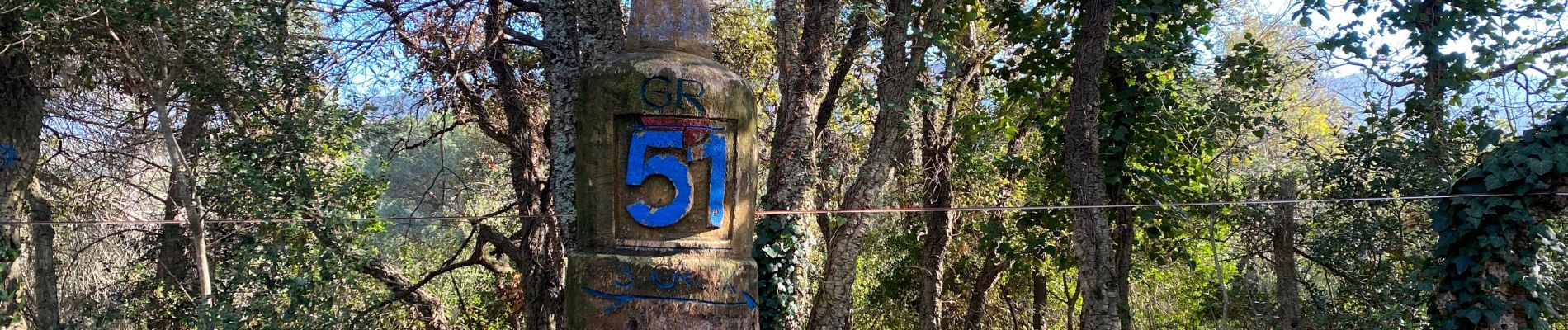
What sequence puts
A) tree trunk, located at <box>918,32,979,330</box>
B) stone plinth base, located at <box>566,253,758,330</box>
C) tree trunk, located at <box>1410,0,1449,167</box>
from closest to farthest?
stone plinth base, located at <box>566,253,758,330</box>, tree trunk, located at <box>1410,0,1449,167</box>, tree trunk, located at <box>918,32,979,330</box>

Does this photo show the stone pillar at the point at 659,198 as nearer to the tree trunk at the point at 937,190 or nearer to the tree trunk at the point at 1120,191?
the tree trunk at the point at 1120,191

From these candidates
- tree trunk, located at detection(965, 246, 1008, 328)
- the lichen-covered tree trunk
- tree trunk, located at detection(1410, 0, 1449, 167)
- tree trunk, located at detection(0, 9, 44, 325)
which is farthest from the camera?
tree trunk, located at detection(965, 246, 1008, 328)

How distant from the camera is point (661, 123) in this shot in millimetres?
3689

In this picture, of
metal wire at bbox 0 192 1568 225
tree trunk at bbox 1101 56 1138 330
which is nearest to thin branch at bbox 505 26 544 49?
metal wire at bbox 0 192 1568 225

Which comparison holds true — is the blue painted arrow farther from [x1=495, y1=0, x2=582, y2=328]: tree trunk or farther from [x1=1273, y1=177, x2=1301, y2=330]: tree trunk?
[x1=1273, y1=177, x2=1301, y2=330]: tree trunk

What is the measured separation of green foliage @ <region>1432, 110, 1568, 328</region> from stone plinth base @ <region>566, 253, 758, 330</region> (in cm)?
364

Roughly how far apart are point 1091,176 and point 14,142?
7142mm

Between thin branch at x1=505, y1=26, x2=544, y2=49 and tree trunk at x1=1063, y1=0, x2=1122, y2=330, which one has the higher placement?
thin branch at x1=505, y1=26, x2=544, y2=49

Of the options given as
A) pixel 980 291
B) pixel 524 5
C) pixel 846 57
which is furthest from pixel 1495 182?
pixel 524 5

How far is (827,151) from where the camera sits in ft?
26.2

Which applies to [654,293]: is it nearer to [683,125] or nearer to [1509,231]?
[683,125]

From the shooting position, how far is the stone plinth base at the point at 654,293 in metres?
3.64

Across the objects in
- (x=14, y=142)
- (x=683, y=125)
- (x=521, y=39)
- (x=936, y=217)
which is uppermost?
(x=521, y=39)

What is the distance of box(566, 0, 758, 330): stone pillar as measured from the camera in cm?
366
